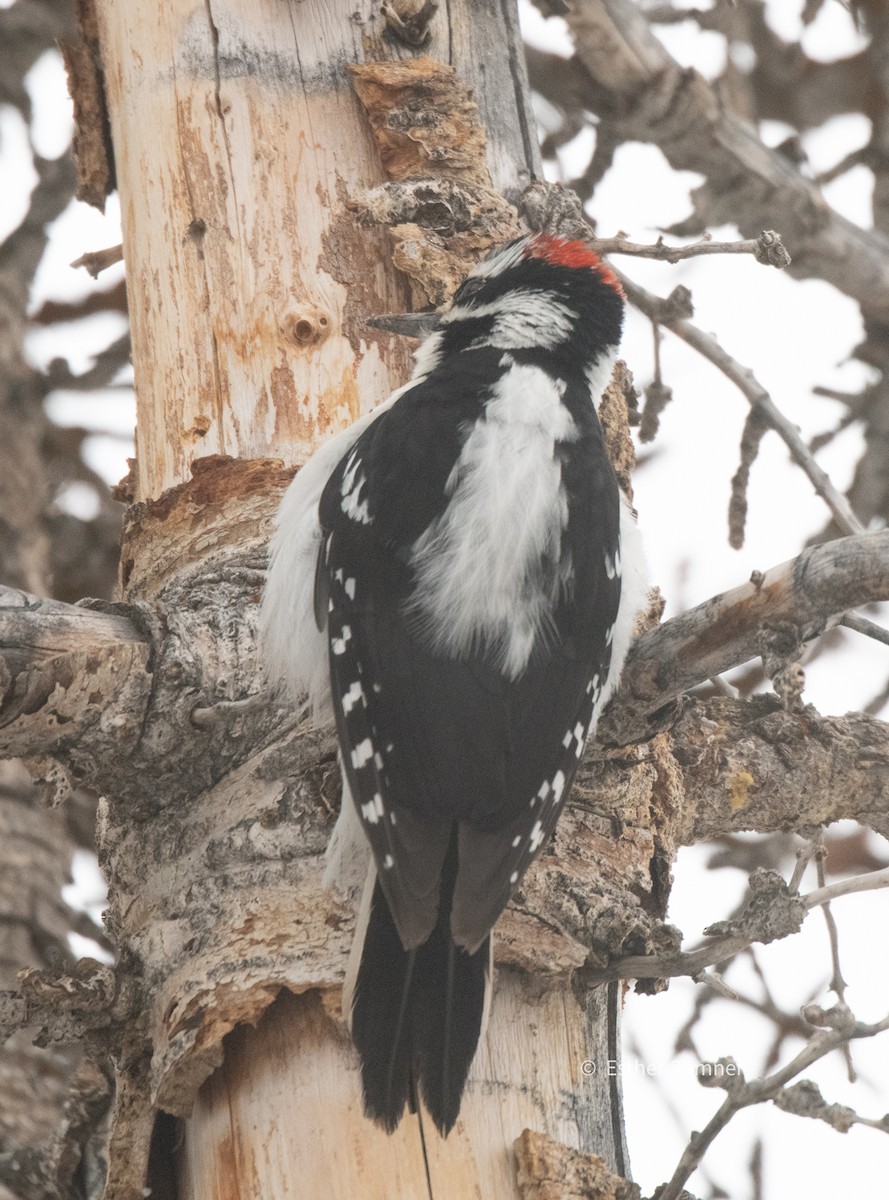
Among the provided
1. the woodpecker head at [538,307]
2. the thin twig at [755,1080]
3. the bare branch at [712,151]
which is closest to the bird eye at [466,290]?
the woodpecker head at [538,307]

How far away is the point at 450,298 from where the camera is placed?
2.80 meters

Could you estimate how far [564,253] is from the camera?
290 centimetres

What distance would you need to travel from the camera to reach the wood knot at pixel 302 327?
107 inches

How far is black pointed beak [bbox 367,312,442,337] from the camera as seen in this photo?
9.01 ft

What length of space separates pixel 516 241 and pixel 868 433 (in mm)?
1961

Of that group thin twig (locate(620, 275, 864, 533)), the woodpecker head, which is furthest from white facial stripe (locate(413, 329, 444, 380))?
thin twig (locate(620, 275, 864, 533))

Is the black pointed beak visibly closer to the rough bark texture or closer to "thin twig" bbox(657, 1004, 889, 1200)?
the rough bark texture

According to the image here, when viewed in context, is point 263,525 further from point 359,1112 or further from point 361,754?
point 359,1112

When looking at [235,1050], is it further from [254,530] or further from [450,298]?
[450,298]

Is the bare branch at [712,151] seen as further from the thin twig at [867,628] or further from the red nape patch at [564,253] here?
the thin twig at [867,628]

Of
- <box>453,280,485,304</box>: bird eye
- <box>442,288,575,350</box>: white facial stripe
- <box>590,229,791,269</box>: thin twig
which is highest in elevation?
<box>442,288,575,350</box>: white facial stripe

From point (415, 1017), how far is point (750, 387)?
65.8 inches

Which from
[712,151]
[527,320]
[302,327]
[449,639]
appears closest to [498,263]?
[527,320]

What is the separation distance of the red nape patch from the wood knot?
44 cm
